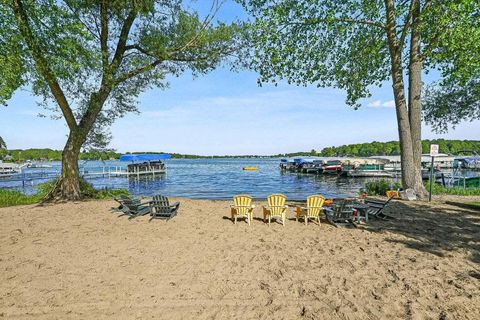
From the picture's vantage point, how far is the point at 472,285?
16.4 feet

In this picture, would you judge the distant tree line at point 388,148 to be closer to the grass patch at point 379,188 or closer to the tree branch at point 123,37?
the grass patch at point 379,188

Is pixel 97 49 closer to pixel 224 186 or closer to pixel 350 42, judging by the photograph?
pixel 350 42

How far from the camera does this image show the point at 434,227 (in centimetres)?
920

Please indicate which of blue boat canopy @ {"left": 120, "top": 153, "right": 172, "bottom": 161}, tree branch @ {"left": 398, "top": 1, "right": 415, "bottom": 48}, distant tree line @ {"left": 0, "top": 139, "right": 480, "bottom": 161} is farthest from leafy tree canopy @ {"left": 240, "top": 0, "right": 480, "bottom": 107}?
distant tree line @ {"left": 0, "top": 139, "right": 480, "bottom": 161}

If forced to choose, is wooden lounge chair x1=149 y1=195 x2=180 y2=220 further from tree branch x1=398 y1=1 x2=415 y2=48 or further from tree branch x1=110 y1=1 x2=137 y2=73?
tree branch x1=398 y1=1 x2=415 y2=48

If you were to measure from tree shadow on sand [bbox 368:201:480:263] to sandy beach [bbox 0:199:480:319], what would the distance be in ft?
0.14

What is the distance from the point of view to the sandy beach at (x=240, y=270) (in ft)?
14.3

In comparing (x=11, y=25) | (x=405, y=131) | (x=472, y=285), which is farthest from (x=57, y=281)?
(x=405, y=131)

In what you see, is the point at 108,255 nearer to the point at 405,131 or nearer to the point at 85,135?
the point at 85,135

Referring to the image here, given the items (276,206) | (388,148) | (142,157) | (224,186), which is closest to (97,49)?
(276,206)

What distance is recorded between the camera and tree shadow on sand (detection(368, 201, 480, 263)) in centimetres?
726

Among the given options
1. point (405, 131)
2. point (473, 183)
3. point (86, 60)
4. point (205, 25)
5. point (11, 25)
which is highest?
point (205, 25)

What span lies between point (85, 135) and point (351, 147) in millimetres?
162836

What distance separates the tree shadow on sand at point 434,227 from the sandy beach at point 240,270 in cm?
4
